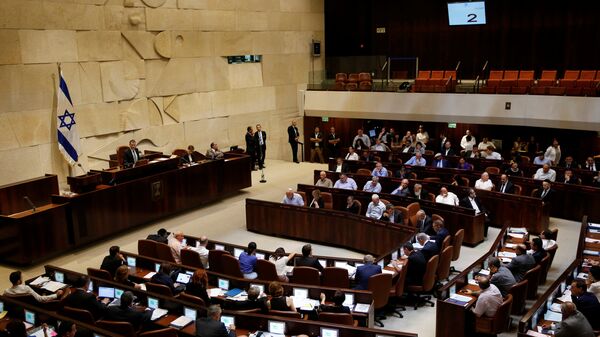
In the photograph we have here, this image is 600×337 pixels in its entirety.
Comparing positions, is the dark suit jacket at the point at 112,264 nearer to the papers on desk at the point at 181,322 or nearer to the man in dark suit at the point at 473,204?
the papers on desk at the point at 181,322

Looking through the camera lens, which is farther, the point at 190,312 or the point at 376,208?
the point at 376,208

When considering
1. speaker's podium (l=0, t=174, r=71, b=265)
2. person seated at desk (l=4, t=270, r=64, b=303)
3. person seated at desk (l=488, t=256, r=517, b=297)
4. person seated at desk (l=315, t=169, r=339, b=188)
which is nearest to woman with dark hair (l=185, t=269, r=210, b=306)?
person seated at desk (l=4, t=270, r=64, b=303)

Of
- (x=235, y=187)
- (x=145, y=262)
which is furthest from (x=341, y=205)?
(x=145, y=262)

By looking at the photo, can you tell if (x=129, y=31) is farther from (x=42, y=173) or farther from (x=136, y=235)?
(x=136, y=235)

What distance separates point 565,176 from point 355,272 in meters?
7.35

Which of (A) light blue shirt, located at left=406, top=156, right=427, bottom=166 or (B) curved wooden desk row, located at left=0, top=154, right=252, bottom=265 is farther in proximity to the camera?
(A) light blue shirt, located at left=406, top=156, right=427, bottom=166

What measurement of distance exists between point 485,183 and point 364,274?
6.01 meters

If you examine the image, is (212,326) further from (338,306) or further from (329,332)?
(338,306)

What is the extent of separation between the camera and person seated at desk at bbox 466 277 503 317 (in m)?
6.93

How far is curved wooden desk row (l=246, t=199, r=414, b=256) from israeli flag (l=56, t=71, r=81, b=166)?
5.04 metres

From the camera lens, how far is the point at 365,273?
25.2 ft

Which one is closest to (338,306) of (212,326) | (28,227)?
(212,326)

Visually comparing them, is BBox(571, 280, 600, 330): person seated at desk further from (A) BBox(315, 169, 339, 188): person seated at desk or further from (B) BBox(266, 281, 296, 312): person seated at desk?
(A) BBox(315, 169, 339, 188): person seated at desk

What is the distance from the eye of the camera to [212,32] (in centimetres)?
1792
